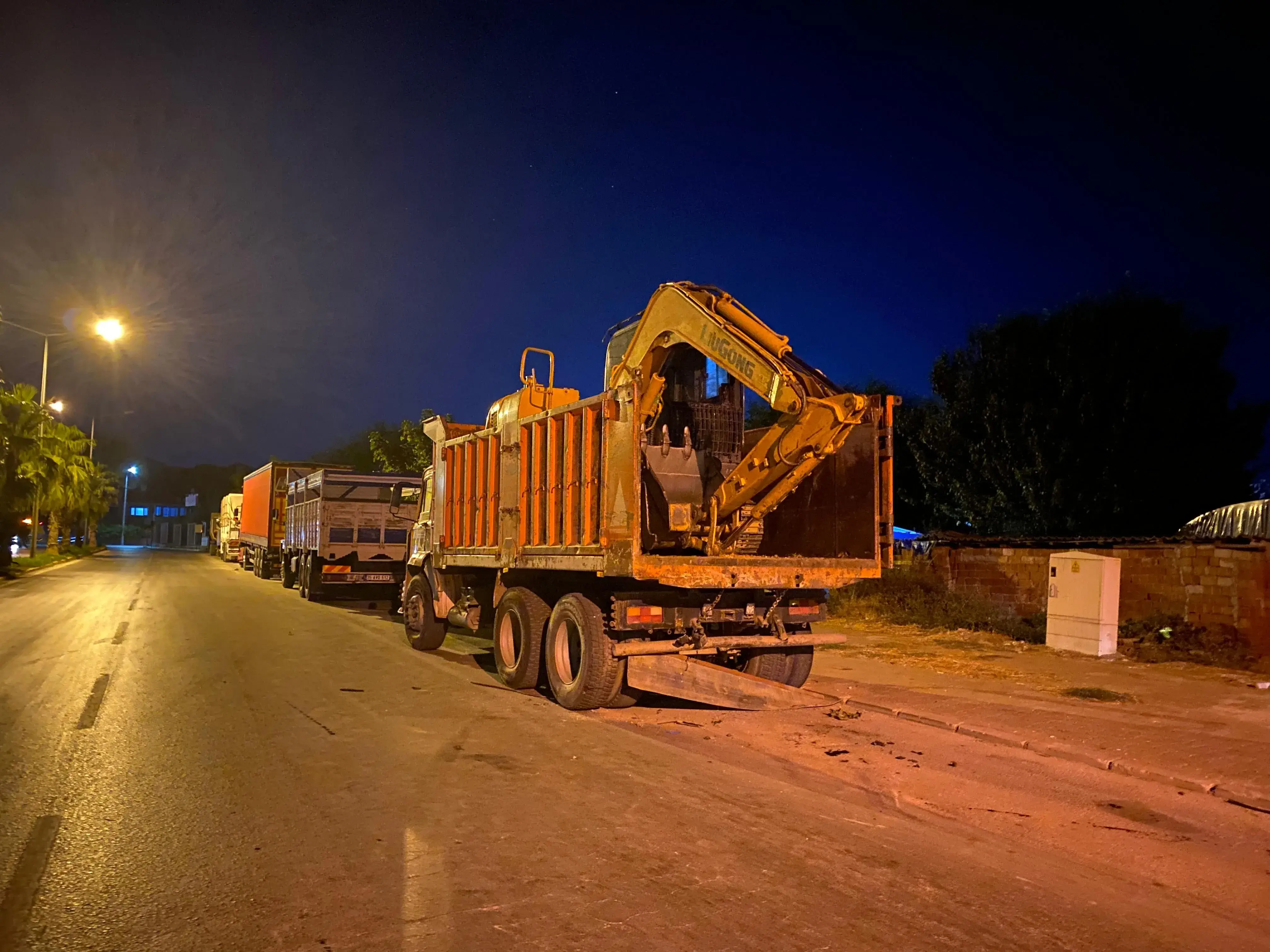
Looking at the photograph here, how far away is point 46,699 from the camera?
30.2 ft

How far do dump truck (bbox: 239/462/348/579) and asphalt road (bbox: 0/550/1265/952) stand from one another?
872 inches

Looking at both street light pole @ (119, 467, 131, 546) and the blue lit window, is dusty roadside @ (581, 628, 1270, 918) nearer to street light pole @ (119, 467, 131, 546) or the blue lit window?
the blue lit window

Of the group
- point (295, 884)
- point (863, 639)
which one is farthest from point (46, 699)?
point (863, 639)

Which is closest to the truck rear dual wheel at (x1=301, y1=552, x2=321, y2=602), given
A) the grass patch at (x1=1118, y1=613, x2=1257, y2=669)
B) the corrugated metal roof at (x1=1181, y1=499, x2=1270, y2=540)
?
the grass patch at (x1=1118, y1=613, x2=1257, y2=669)

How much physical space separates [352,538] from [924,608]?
43.1ft

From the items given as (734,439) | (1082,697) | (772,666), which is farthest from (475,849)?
(1082,697)

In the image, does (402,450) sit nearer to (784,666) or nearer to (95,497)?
(95,497)

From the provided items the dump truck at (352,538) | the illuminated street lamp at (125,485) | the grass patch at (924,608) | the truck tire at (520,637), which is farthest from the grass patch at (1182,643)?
the illuminated street lamp at (125,485)

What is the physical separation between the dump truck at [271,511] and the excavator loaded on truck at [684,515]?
20186 millimetres

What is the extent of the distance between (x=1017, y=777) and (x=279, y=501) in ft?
93.2

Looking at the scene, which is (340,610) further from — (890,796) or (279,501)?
(890,796)

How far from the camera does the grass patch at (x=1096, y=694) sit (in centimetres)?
1000

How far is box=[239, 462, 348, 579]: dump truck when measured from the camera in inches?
1232

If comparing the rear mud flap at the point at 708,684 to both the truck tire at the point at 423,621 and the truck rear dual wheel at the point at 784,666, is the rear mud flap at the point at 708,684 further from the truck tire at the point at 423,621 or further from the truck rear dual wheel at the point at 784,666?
the truck tire at the point at 423,621
